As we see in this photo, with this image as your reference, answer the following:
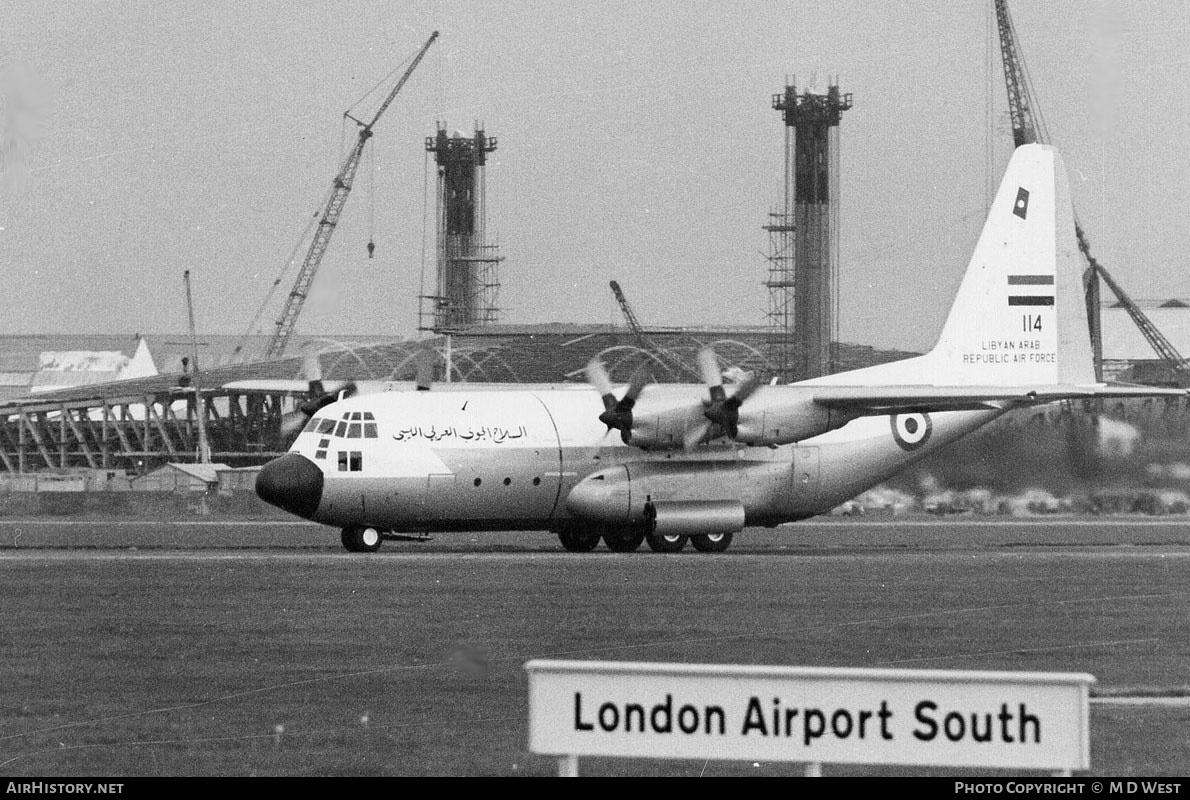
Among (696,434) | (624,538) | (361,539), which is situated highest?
(696,434)

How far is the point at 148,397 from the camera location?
106m

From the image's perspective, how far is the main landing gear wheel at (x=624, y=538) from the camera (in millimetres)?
41750

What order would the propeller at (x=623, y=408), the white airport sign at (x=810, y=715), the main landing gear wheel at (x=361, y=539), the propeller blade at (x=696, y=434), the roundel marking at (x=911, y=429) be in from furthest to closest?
the roundel marking at (x=911, y=429) → the propeller blade at (x=696, y=434) → the propeller at (x=623, y=408) → the main landing gear wheel at (x=361, y=539) → the white airport sign at (x=810, y=715)

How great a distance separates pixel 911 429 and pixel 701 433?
7.02 metres

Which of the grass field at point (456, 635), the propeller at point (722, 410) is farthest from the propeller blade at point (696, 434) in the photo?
the grass field at point (456, 635)

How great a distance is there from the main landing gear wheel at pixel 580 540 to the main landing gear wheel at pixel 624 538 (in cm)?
33

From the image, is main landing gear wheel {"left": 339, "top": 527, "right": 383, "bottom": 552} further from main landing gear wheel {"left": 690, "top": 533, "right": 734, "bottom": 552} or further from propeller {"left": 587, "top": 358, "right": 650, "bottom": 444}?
main landing gear wheel {"left": 690, "top": 533, "right": 734, "bottom": 552}

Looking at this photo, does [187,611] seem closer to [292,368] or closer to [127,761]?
[127,761]

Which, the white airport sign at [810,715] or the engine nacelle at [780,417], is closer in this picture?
the white airport sign at [810,715]

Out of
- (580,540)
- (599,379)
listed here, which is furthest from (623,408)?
(580,540)

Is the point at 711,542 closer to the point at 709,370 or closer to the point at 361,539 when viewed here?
the point at 709,370

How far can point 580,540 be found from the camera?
140 feet

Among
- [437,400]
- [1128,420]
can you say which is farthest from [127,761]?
[1128,420]

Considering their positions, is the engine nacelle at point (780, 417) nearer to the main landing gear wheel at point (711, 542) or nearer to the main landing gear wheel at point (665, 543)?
the main landing gear wheel at point (711, 542)
